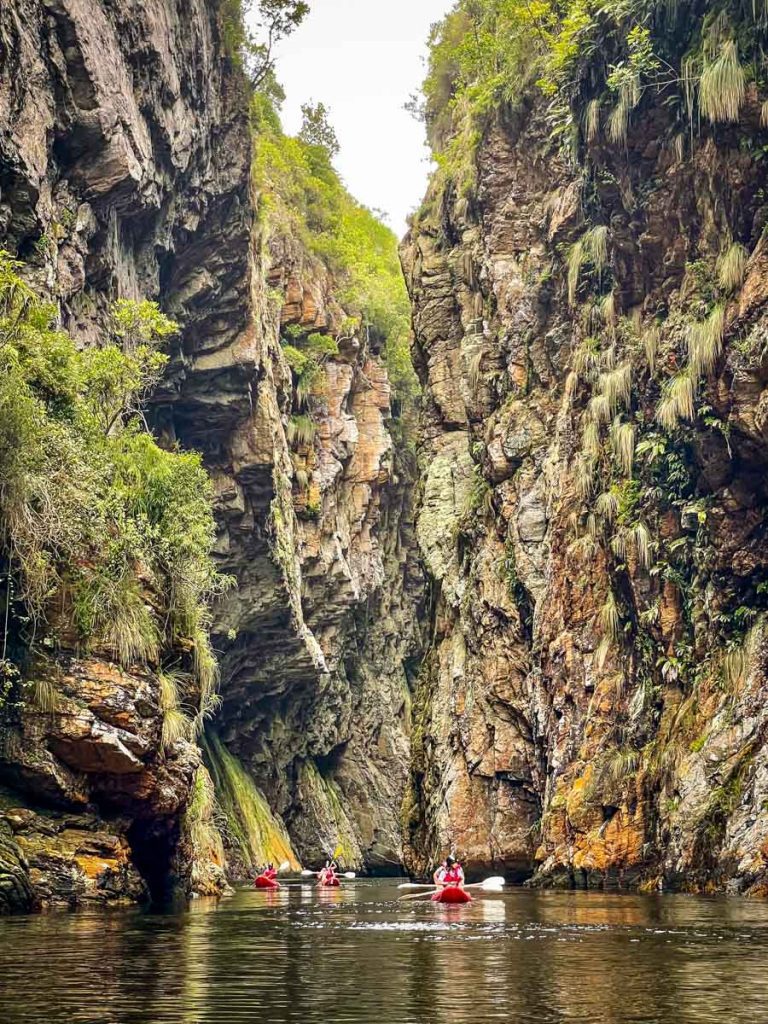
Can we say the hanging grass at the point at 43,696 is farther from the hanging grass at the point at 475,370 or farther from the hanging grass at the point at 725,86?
the hanging grass at the point at 475,370

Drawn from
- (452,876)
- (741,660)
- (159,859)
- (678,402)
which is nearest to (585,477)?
(678,402)

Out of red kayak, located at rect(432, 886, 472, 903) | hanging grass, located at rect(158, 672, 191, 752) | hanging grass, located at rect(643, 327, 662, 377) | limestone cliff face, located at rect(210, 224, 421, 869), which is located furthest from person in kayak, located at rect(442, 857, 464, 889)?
limestone cliff face, located at rect(210, 224, 421, 869)

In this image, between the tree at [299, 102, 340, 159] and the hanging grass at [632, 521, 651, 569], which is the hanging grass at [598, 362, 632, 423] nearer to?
the hanging grass at [632, 521, 651, 569]

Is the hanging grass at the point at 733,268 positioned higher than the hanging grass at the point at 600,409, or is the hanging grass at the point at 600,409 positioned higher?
the hanging grass at the point at 733,268

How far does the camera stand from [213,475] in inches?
1908

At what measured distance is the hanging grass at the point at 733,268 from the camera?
2683cm

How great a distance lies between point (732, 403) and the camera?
2572 cm

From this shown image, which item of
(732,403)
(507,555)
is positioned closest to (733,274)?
(732,403)

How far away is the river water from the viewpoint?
916 centimetres

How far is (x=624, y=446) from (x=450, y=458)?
642 inches

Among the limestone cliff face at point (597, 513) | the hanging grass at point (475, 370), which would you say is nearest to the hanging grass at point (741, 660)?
the limestone cliff face at point (597, 513)

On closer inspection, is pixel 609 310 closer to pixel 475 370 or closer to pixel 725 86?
pixel 725 86

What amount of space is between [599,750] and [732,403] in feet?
34.0

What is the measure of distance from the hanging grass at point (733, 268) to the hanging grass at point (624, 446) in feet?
16.9
